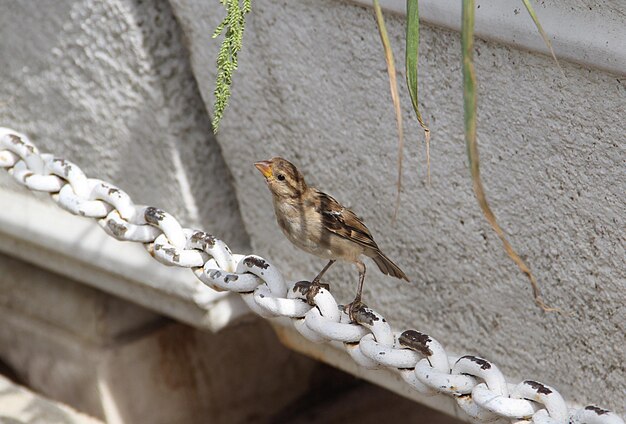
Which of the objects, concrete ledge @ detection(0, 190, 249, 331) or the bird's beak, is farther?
concrete ledge @ detection(0, 190, 249, 331)

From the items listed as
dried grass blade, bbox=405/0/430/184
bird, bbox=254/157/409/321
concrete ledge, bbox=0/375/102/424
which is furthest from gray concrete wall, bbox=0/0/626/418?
concrete ledge, bbox=0/375/102/424

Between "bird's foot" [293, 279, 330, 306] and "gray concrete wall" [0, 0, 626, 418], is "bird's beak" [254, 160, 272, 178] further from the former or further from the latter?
"bird's foot" [293, 279, 330, 306]

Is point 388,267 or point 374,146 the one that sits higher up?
point 374,146

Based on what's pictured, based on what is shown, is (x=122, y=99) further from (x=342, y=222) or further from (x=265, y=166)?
(x=342, y=222)

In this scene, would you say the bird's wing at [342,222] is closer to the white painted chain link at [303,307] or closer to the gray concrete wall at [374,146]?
the gray concrete wall at [374,146]

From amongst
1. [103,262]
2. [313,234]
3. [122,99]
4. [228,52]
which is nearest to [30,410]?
[103,262]

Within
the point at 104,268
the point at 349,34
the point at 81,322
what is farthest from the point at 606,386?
the point at 81,322
